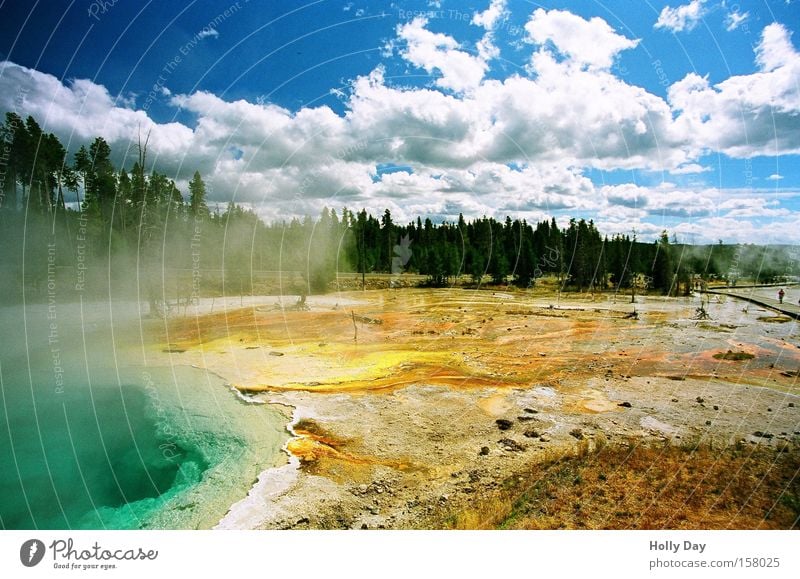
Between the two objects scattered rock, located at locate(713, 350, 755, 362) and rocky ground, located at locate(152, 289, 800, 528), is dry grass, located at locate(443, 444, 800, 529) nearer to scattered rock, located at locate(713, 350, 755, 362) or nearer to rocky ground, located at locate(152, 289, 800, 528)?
rocky ground, located at locate(152, 289, 800, 528)

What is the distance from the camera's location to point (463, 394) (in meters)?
13.1

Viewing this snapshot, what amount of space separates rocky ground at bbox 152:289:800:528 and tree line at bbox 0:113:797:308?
4.44 metres

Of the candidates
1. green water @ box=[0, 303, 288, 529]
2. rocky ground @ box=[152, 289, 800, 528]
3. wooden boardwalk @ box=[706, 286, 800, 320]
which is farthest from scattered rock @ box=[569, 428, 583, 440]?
wooden boardwalk @ box=[706, 286, 800, 320]

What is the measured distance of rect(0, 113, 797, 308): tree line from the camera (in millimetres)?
21236

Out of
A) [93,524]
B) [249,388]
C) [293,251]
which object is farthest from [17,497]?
[293,251]

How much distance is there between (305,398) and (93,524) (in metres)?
5.52

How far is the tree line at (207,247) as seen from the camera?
21236mm

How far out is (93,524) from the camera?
7.78 meters

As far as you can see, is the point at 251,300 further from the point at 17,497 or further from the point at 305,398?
the point at 17,497
